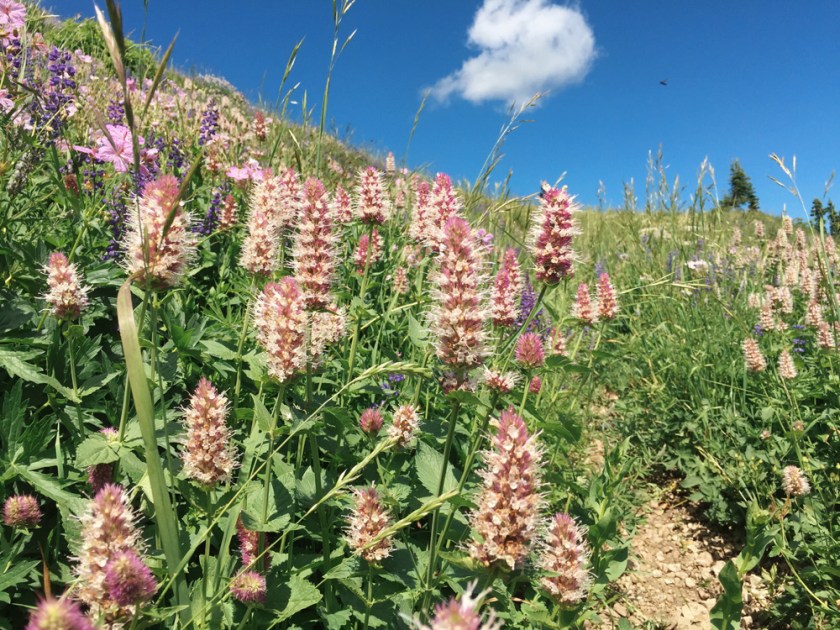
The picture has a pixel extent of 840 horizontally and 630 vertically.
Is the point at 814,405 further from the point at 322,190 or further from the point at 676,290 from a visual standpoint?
the point at 322,190

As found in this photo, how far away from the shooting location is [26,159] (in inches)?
99.2

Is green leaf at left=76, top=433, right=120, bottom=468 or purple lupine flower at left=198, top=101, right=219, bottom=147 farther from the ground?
purple lupine flower at left=198, top=101, right=219, bottom=147

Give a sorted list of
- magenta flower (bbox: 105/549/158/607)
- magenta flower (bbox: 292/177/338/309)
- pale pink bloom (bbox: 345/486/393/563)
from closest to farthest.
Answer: magenta flower (bbox: 105/549/158/607)
pale pink bloom (bbox: 345/486/393/563)
magenta flower (bbox: 292/177/338/309)

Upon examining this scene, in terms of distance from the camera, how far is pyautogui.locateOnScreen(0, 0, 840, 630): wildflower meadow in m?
1.27

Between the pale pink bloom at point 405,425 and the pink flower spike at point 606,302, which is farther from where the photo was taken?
the pink flower spike at point 606,302

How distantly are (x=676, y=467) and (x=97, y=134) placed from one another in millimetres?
4497

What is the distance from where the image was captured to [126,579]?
0.91 m

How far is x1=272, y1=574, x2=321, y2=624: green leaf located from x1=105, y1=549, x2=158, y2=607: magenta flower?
695mm

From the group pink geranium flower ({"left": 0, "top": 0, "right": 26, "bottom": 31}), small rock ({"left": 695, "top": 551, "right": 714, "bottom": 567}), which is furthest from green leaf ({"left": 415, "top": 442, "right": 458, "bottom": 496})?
pink geranium flower ({"left": 0, "top": 0, "right": 26, "bottom": 31})

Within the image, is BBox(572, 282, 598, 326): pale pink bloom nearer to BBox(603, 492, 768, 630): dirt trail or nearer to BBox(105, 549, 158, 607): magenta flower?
BBox(603, 492, 768, 630): dirt trail

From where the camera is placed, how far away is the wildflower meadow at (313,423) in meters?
1.27

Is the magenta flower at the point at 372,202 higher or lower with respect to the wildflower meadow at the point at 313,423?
higher

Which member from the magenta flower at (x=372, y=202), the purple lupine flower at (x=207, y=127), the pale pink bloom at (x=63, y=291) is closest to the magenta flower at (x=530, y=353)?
the magenta flower at (x=372, y=202)

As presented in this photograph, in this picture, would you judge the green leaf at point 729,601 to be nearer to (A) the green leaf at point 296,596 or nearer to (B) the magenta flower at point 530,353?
(B) the magenta flower at point 530,353
